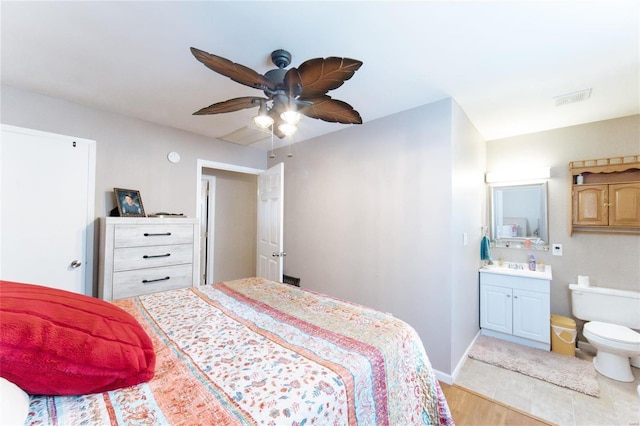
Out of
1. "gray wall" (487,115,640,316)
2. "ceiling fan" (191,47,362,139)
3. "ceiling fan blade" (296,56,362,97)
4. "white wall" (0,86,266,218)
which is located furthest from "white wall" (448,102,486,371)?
"white wall" (0,86,266,218)

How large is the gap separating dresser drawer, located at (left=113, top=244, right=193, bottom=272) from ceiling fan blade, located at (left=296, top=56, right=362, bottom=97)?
2059mm

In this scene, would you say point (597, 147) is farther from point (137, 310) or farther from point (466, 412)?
point (137, 310)

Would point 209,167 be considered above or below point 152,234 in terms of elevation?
above

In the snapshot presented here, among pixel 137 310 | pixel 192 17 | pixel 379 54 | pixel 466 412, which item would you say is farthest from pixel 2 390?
pixel 466 412

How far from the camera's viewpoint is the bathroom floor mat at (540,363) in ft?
7.06

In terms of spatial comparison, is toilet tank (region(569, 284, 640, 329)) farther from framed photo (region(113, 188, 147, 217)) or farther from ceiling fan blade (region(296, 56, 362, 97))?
framed photo (region(113, 188, 147, 217))

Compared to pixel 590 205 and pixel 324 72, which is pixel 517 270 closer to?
pixel 590 205

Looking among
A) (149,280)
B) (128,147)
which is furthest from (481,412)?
(128,147)

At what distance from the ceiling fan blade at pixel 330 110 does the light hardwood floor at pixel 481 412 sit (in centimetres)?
220

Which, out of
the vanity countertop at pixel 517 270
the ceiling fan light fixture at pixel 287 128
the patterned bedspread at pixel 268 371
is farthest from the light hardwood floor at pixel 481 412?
the ceiling fan light fixture at pixel 287 128

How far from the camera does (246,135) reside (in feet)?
10.4

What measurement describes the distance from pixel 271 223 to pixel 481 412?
8.56 feet

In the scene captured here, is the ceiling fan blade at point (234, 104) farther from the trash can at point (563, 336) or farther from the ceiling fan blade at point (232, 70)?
the trash can at point (563, 336)

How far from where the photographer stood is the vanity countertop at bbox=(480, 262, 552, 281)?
2.75 meters
